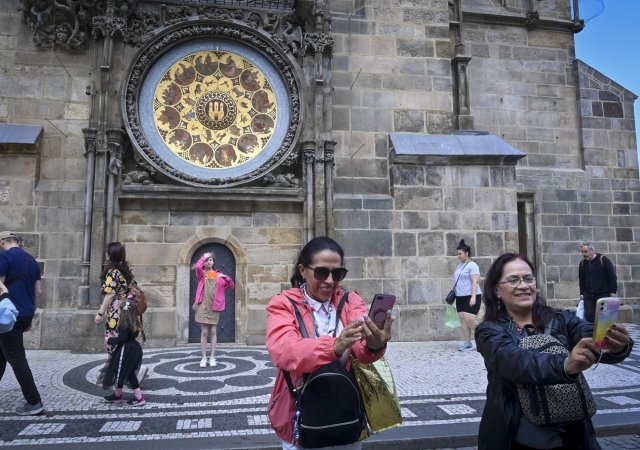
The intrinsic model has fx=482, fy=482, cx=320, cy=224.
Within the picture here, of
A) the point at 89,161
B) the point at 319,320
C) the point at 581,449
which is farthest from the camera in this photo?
the point at 89,161

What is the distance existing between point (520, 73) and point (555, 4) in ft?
7.66

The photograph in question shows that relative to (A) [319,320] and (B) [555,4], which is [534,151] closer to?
(B) [555,4]

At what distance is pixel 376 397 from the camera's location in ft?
6.70

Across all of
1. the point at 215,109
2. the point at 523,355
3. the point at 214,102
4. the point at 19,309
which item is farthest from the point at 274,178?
the point at 523,355

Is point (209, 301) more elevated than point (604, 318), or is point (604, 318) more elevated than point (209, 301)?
point (604, 318)

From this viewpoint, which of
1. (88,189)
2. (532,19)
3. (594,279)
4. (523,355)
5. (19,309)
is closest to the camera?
(523,355)

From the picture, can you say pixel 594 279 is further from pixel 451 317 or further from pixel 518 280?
pixel 518 280

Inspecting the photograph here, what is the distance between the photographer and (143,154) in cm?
904

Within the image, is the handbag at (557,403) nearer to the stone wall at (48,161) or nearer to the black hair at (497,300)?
the black hair at (497,300)

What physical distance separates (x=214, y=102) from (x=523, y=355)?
896 centimetres

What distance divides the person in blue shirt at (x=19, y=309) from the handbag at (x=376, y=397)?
12.7 feet

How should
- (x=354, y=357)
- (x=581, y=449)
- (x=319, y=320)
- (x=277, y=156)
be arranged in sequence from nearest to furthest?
(x=581, y=449) < (x=354, y=357) < (x=319, y=320) < (x=277, y=156)

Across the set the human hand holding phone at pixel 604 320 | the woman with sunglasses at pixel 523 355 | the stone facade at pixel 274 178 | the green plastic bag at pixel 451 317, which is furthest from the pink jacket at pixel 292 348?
the stone facade at pixel 274 178

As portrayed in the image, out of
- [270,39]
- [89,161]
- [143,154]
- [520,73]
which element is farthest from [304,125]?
[520,73]
